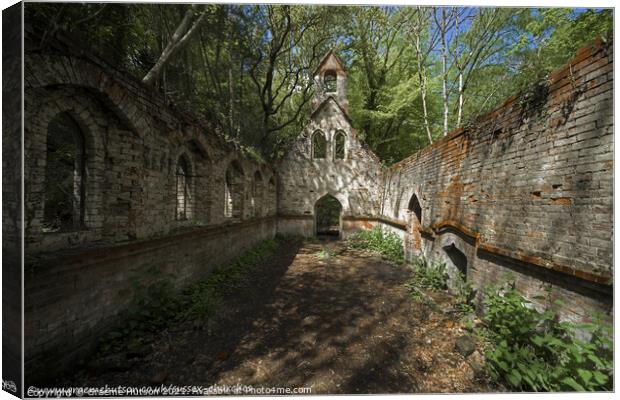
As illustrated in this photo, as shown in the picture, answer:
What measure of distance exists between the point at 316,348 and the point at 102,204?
13.0 ft

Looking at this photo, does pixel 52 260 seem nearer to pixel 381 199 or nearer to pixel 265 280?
pixel 265 280

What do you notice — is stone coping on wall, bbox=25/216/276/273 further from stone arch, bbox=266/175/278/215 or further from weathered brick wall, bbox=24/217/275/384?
stone arch, bbox=266/175/278/215

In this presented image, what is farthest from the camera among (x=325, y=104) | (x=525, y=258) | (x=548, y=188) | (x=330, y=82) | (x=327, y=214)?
(x=327, y=214)

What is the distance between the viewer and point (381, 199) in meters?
13.1

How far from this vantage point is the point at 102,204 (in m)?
3.67

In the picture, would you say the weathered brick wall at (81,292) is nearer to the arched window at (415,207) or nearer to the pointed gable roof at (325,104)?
the arched window at (415,207)

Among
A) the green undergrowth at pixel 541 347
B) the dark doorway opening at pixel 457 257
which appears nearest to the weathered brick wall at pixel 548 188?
the green undergrowth at pixel 541 347

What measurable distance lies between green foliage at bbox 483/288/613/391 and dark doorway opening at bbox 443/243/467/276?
232 centimetres

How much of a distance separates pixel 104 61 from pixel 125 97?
51cm

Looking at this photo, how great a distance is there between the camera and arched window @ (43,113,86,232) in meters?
3.49

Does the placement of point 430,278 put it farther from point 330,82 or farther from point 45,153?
point 330,82

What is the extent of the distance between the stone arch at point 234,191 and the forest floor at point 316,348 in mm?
3082

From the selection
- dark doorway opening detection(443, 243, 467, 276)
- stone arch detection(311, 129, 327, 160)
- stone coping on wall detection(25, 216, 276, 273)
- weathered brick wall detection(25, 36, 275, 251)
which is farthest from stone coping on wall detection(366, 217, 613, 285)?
stone arch detection(311, 129, 327, 160)

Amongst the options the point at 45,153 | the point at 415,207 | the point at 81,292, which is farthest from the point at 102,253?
the point at 415,207
